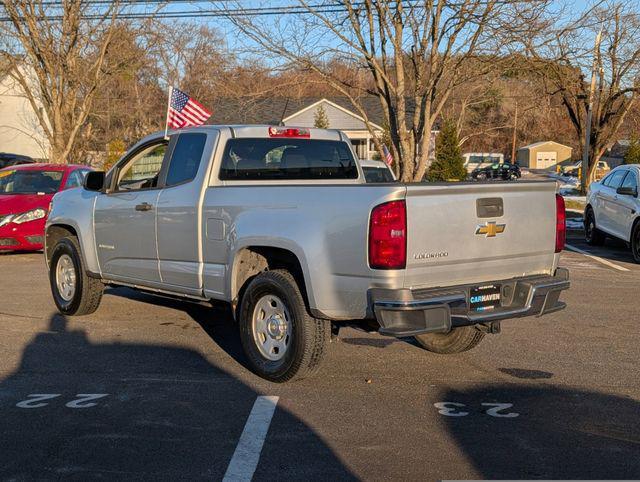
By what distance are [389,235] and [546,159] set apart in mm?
83626

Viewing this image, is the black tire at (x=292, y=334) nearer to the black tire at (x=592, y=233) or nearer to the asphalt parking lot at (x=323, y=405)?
the asphalt parking lot at (x=323, y=405)

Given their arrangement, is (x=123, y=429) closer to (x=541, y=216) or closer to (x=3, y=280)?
(x=541, y=216)

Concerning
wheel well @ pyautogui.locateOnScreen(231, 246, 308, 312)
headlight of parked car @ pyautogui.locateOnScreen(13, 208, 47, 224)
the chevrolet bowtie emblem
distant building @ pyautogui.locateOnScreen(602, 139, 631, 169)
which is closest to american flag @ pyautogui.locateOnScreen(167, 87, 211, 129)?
headlight of parked car @ pyautogui.locateOnScreen(13, 208, 47, 224)

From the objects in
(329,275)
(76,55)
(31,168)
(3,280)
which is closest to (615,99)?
(76,55)

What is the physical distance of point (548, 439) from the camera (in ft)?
15.3

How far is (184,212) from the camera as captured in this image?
6527 mm

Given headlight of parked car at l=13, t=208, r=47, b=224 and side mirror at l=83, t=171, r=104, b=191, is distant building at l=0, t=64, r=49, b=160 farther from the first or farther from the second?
side mirror at l=83, t=171, r=104, b=191

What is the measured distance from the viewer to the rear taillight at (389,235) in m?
4.98

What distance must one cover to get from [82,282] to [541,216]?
4866 millimetres

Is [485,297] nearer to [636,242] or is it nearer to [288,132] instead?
[288,132]

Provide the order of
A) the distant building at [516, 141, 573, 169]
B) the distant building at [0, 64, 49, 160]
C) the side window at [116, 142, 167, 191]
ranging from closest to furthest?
the side window at [116, 142, 167, 191] → the distant building at [0, 64, 49, 160] → the distant building at [516, 141, 573, 169]

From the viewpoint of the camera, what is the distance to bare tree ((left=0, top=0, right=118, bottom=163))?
74.7 ft

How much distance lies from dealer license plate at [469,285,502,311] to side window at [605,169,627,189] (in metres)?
9.46

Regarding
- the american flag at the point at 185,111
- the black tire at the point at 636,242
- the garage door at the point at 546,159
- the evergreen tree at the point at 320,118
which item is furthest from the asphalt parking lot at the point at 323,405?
the garage door at the point at 546,159
